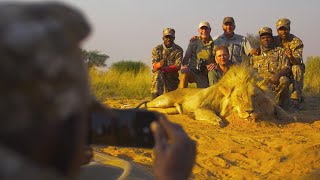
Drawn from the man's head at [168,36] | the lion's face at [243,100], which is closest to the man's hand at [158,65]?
the man's head at [168,36]

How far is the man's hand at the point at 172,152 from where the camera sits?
50.9 inches

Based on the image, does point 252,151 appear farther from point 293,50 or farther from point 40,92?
point 40,92

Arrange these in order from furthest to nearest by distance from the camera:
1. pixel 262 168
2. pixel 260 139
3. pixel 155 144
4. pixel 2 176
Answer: pixel 260 139, pixel 262 168, pixel 155 144, pixel 2 176

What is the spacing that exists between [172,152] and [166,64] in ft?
33.4

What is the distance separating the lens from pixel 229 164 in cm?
573

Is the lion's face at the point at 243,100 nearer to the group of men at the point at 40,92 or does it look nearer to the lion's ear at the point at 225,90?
the lion's ear at the point at 225,90

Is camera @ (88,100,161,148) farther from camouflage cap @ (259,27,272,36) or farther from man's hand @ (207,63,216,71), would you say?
camouflage cap @ (259,27,272,36)

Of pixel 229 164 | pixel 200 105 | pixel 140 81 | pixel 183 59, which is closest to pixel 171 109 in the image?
pixel 200 105

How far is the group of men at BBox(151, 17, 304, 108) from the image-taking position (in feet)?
34.3

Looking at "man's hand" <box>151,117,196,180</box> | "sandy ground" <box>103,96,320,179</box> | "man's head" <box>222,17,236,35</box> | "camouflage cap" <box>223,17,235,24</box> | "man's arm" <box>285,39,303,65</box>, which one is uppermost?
"camouflage cap" <box>223,17,235,24</box>

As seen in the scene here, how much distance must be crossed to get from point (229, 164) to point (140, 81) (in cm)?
1034

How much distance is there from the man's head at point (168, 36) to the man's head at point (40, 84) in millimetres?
10851

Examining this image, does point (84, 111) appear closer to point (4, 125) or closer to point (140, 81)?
point (4, 125)

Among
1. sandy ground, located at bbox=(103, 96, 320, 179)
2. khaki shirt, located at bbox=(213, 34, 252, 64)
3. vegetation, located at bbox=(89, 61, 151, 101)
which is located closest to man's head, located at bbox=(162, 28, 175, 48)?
khaki shirt, located at bbox=(213, 34, 252, 64)
